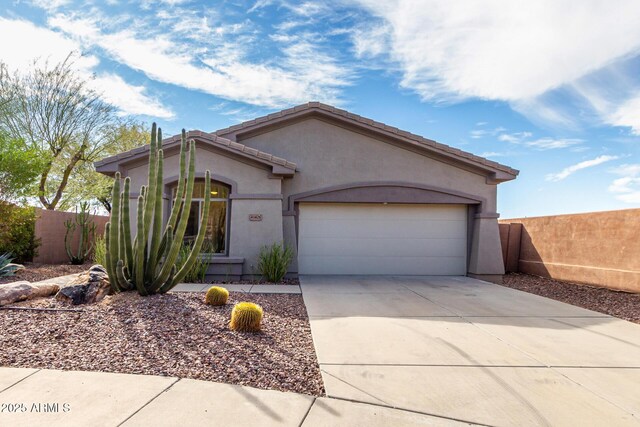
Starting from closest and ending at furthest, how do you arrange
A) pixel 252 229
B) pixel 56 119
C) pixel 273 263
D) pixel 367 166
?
pixel 273 263 < pixel 252 229 < pixel 367 166 < pixel 56 119

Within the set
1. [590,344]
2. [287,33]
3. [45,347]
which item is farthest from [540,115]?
[45,347]

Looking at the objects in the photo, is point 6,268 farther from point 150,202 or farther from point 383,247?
point 383,247

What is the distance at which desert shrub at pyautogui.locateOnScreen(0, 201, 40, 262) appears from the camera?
450 inches

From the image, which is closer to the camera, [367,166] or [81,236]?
[367,166]

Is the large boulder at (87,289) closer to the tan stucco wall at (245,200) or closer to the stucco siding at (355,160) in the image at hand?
the tan stucco wall at (245,200)

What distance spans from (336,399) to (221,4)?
923 centimetres

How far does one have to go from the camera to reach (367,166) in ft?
40.5

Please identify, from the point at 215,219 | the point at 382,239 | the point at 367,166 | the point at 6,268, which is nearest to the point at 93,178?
the point at 6,268

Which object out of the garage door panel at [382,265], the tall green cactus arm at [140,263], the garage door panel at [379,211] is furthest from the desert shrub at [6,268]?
the garage door panel at [379,211]

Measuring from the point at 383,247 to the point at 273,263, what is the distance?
152 inches

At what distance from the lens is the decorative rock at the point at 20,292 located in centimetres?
647

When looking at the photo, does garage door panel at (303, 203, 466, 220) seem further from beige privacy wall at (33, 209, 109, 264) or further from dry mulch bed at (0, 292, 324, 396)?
beige privacy wall at (33, 209, 109, 264)

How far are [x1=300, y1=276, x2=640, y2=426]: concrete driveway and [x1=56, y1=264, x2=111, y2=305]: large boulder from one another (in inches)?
151

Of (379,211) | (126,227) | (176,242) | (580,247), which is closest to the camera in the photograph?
(126,227)
